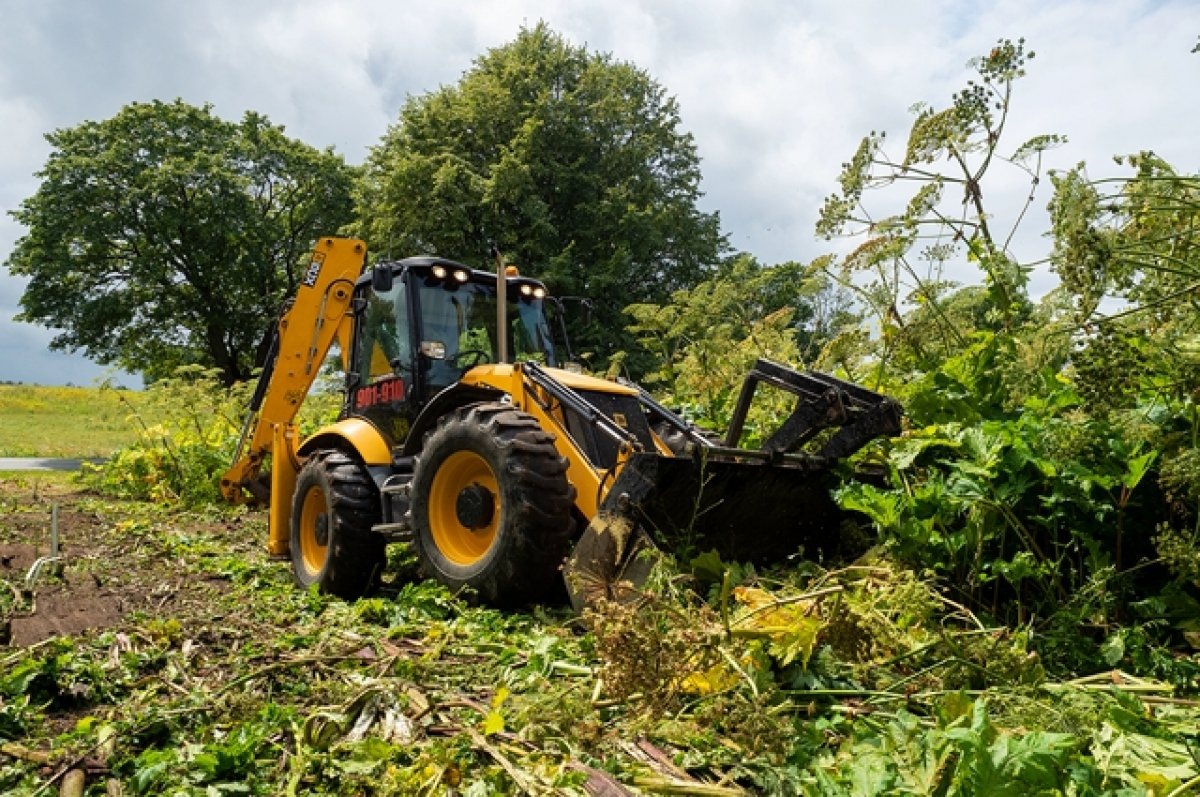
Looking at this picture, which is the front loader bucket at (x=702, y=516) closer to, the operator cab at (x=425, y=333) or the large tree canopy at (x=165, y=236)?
the operator cab at (x=425, y=333)

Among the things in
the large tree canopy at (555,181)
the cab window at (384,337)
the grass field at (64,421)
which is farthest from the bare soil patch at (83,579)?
the large tree canopy at (555,181)

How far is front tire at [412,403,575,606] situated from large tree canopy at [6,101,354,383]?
26008 millimetres

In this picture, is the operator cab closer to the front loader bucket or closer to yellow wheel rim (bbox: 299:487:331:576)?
yellow wheel rim (bbox: 299:487:331:576)

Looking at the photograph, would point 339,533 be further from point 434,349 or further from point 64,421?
point 64,421

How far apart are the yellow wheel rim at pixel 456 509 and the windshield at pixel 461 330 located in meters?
1.11

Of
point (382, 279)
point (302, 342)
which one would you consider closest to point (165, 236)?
point (302, 342)

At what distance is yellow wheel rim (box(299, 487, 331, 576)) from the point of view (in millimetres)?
6258

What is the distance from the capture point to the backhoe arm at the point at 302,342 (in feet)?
24.1

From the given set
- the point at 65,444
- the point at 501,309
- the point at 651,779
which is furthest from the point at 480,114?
the point at 651,779

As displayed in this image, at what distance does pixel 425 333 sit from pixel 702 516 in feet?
8.77

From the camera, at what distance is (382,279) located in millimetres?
6094

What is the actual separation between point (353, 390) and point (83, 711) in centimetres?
372

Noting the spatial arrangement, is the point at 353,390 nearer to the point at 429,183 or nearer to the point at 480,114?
the point at 429,183

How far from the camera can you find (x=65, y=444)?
2689cm
